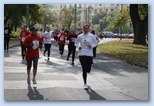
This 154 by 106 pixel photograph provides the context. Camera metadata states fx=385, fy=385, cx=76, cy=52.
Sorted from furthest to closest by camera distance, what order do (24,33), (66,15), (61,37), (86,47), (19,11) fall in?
(19,11) → (61,37) → (66,15) → (24,33) → (86,47)

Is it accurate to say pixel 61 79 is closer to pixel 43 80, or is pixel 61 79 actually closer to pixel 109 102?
pixel 43 80

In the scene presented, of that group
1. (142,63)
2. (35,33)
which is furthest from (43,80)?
(142,63)

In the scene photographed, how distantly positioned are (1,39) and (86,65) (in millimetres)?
2071

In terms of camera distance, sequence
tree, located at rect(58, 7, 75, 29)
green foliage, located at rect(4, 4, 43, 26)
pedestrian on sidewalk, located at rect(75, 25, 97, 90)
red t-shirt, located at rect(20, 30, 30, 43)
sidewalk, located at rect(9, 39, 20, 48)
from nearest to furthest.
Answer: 1. pedestrian on sidewalk, located at rect(75, 25, 97, 90)
2. tree, located at rect(58, 7, 75, 29)
3. green foliage, located at rect(4, 4, 43, 26)
4. red t-shirt, located at rect(20, 30, 30, 43)
5. sidewalk, located at rect(9, 39, 20, 48)

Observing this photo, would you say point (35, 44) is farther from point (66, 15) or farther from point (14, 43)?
point (14, 43)

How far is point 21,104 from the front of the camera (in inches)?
287

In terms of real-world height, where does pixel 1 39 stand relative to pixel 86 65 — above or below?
above

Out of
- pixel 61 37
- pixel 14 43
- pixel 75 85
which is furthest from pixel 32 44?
pixel 14 43

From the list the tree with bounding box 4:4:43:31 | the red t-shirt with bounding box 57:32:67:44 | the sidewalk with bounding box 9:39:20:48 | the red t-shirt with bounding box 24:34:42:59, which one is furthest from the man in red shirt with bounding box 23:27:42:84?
the sidewalk with bounding box 9:39:20:48

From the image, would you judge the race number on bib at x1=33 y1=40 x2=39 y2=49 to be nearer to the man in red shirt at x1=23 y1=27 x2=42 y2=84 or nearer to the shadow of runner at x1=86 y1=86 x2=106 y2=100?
the man in red shirt at x1=23 y1=27 x2=42 y2=84

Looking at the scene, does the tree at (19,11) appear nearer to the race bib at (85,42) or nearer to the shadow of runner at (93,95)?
the race bib at (85,42)

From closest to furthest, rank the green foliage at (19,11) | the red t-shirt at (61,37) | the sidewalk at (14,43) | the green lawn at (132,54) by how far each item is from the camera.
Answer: the green foliage at (19,11), the green lawn at (132,54), the red t-shirt at (61,37), the sidewalk at (14,43)

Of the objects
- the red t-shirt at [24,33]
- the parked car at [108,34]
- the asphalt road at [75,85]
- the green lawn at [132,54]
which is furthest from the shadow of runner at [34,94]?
the parked car at [108,34]

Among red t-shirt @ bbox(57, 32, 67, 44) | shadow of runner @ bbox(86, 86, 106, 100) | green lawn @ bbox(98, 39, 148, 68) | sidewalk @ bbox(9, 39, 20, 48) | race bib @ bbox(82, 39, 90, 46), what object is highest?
race bib @ bbox(82, 39, 90, 46)
